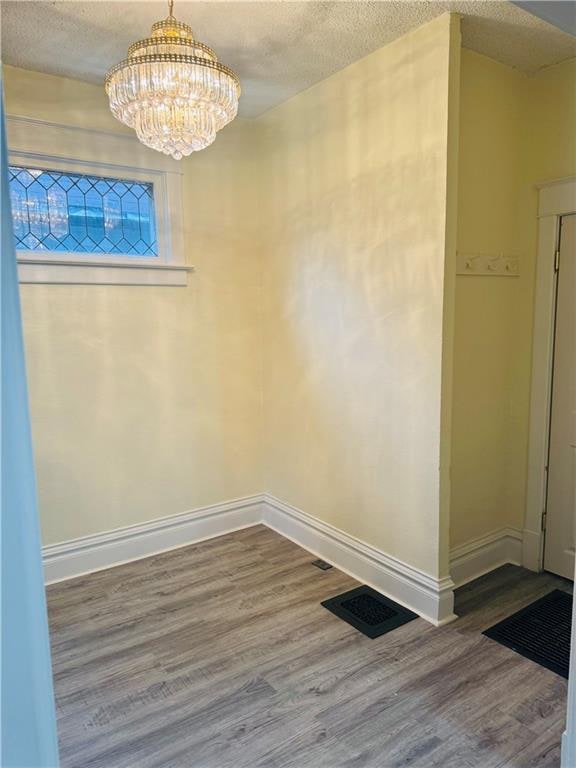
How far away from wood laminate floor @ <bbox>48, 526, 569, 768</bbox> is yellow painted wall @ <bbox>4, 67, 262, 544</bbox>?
1.85ft

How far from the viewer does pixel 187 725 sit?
2.01 metres

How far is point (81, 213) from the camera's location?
3.08m

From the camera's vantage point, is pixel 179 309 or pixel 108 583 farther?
pixel 179 309

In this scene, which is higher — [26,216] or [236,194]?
[236,194]

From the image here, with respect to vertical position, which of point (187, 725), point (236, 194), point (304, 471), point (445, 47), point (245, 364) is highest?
point (445, 47)

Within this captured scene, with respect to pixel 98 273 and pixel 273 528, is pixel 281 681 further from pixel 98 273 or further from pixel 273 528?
pixel 98 273

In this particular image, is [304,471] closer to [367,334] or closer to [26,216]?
[367,334]

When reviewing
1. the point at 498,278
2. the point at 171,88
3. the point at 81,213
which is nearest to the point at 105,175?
the point at 81,213

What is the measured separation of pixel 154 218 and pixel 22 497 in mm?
2543

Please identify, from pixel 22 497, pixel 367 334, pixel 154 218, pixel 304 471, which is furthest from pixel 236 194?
pixel 22 497

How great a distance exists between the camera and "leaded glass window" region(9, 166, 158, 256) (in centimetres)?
291

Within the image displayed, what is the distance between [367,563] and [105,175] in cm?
266

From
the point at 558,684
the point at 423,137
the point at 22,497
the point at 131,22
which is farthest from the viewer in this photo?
the point at 423,137

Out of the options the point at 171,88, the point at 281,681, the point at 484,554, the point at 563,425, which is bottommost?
the point at 281,681
